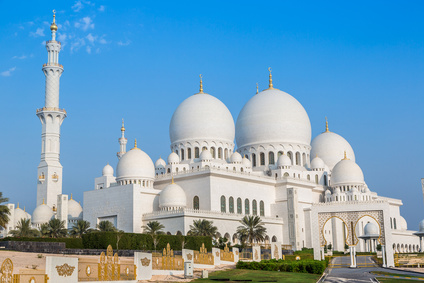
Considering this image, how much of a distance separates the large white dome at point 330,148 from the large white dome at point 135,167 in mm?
22887

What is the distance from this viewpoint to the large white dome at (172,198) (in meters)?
47.4

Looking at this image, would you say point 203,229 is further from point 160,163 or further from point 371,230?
point 371,230

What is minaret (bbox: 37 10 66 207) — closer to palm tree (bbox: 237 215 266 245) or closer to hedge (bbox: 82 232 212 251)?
hedge (bbox: 82 232 212 251)

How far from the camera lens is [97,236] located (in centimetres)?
3462

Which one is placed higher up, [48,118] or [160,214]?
[48,118]

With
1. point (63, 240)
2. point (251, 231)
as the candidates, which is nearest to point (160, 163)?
point (251, 231)

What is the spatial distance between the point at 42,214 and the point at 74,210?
515cm

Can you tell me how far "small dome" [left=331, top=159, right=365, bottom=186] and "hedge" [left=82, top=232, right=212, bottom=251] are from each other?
932 inches

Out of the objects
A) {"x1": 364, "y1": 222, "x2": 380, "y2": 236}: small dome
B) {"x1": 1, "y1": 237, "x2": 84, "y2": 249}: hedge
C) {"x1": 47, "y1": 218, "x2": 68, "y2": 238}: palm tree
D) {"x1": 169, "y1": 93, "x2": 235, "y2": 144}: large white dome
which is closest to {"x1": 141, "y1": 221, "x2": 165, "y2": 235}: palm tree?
{"x1": 47, "y1": 218, "x2": 68, "y2": 238}: palm tree

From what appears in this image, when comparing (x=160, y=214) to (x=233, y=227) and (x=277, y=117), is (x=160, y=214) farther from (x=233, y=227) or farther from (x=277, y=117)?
(x=277, y=117)

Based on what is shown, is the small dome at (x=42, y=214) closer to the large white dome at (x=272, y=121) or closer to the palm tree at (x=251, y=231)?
the palm tree at (x=251, y=231)

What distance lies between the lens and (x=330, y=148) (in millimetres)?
→ 65438

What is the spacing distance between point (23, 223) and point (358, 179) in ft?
108

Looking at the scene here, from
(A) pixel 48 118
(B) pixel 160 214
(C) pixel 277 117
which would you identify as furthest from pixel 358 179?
(A) pixel 48 118
